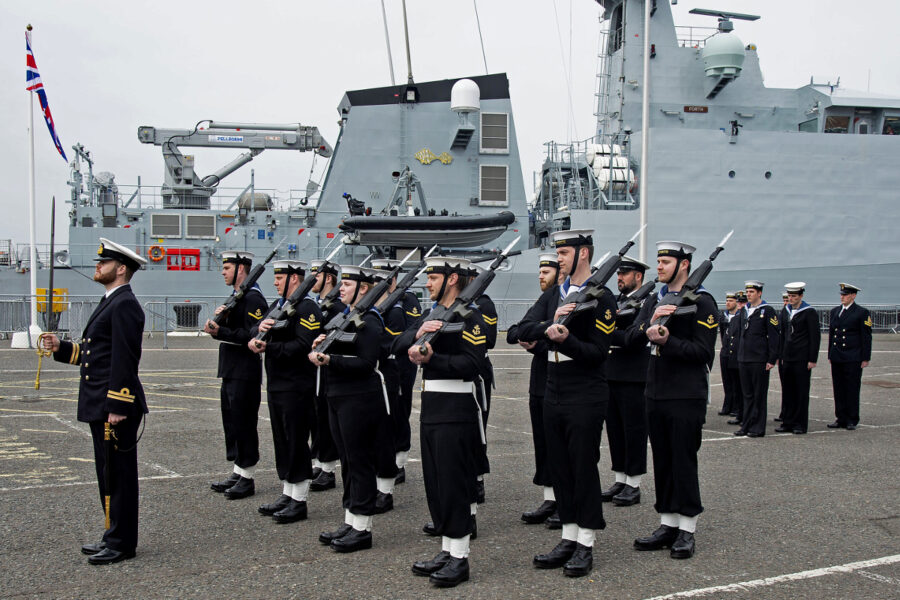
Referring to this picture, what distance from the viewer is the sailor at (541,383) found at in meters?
5.15

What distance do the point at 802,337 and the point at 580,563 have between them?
653 cm

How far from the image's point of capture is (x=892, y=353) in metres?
19.9

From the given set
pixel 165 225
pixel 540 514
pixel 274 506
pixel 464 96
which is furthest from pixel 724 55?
pixel 274 506

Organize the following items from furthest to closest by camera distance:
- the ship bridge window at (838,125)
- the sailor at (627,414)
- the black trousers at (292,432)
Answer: the ship bridge window at (838,125) < the sailor at (627,414) < the black trousers at (292,432)

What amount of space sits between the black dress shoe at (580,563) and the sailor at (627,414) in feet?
5.34

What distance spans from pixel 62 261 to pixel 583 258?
21.1 m

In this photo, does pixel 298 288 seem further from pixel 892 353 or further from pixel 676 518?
pixel 892 353

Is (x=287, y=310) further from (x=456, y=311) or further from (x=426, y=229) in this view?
(x=426, y=229)

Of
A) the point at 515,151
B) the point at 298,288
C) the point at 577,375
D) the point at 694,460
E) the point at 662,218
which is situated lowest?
the point at 694,460

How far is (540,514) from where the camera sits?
5.44 metres

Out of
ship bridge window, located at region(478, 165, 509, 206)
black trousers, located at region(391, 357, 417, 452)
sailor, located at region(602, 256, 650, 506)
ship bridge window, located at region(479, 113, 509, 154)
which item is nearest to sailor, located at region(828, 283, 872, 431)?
sailor, located at region(602, 256, 650, 506)

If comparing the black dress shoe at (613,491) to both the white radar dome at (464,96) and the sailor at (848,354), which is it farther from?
the white radar dome at (464,96)

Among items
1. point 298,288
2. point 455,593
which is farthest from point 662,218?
point 455,593

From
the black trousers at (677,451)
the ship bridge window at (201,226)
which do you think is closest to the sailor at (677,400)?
the black trousers at (677,451)
